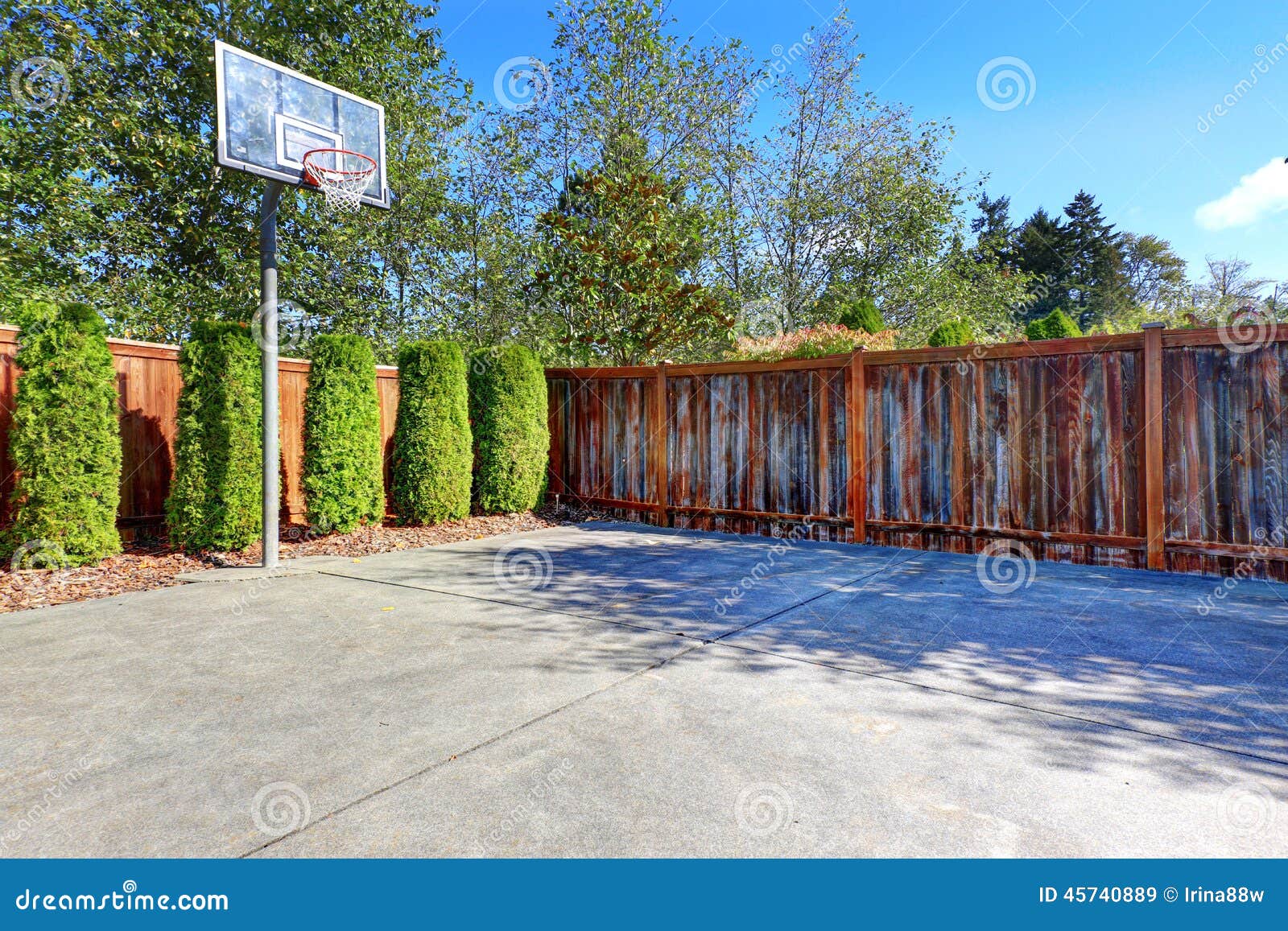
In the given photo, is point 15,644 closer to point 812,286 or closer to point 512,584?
point 512,584

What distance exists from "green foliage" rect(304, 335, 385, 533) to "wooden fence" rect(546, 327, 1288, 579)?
10.1 ft

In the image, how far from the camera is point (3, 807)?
6.96 feet

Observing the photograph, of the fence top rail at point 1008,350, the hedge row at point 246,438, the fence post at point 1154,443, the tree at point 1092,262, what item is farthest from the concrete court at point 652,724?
the tree at point 1092,262

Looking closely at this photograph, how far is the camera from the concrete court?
1977 mm

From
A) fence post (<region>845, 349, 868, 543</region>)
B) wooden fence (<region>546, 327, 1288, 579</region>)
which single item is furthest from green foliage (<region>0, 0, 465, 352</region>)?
fence post (<region>845, 349, 868, 543</region>)

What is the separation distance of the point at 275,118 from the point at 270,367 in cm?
217

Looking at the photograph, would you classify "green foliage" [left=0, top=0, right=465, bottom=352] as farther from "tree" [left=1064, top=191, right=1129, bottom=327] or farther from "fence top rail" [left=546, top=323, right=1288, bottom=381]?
"tree" [left=1064, top=191, right=1129, bottom=327]

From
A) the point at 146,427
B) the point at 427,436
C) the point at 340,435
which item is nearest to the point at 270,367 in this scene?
the point at 340,435

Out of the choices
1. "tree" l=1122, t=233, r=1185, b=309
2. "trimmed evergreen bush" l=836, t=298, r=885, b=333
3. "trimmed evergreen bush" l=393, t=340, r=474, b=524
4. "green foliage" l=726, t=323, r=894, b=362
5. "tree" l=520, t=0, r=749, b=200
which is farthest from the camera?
"tree" l=1122, t=233, r=1185, b=309

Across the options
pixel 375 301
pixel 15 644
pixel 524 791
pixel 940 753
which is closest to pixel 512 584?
pixel 15 644

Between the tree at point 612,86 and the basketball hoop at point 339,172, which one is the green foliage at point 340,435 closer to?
the basketball hoop at point 339,172

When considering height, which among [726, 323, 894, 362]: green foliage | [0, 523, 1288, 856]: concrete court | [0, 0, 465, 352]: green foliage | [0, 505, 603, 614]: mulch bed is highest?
[0, 0, 465, 352]: green foliage
